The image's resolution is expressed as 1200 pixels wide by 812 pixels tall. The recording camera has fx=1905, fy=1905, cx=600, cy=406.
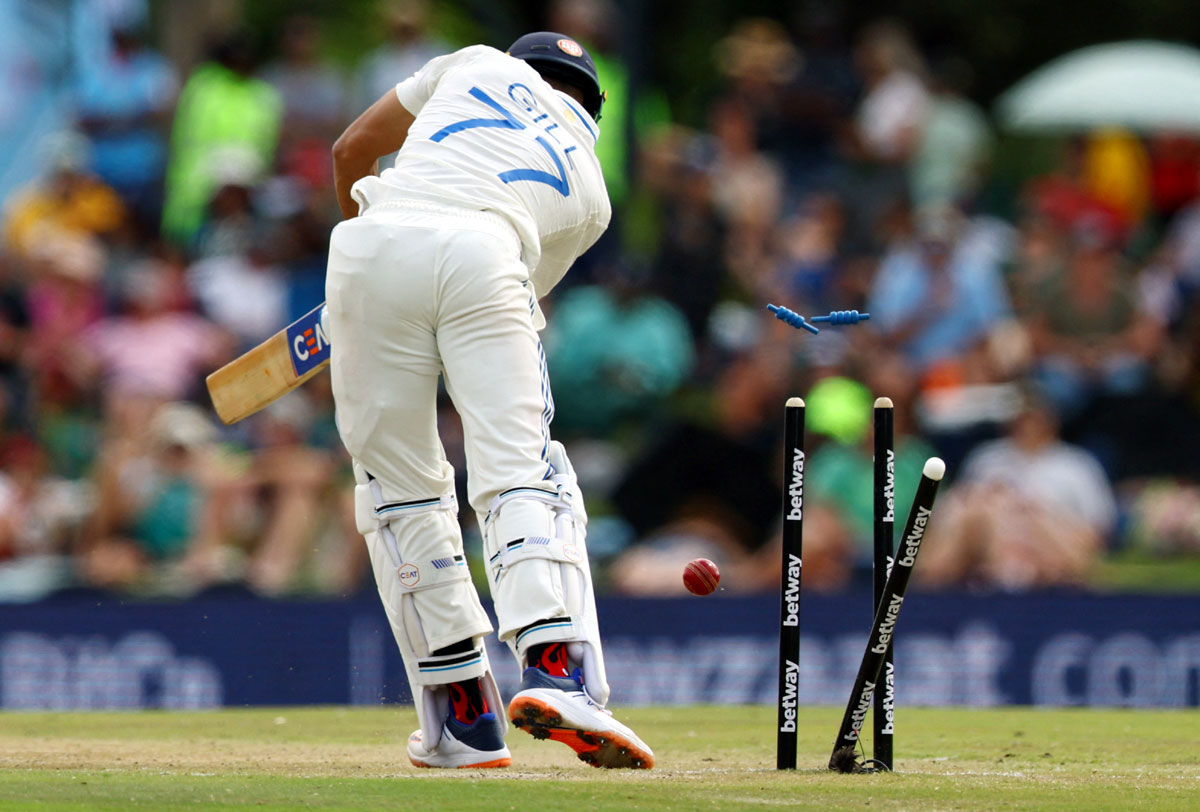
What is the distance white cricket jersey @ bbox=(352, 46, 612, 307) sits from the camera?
541cm

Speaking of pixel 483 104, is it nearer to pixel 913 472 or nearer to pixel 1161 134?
pixel 913 472

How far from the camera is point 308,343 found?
604 centimetres

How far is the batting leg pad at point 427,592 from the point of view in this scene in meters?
5.45

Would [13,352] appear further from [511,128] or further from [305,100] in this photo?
[511,128]

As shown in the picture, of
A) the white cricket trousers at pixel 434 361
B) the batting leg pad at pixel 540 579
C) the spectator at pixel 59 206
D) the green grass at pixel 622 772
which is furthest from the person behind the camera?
the spectator at pixel 59 206

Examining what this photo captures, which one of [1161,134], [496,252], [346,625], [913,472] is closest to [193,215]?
[346,625]

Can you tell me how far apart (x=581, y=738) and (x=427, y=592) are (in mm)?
699

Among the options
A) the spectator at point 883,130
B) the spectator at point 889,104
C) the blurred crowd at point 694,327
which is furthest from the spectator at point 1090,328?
the spectator at point 889,104

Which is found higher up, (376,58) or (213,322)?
(376,58)

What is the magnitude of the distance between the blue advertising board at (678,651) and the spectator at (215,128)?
4.82 meters

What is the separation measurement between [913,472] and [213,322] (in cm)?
494

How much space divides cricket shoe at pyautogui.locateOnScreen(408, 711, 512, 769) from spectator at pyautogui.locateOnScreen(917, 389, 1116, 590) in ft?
16.6

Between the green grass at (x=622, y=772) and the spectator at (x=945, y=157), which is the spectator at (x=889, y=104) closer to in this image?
the spectator at (x=945, y=157)

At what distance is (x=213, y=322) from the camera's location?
12.8m
